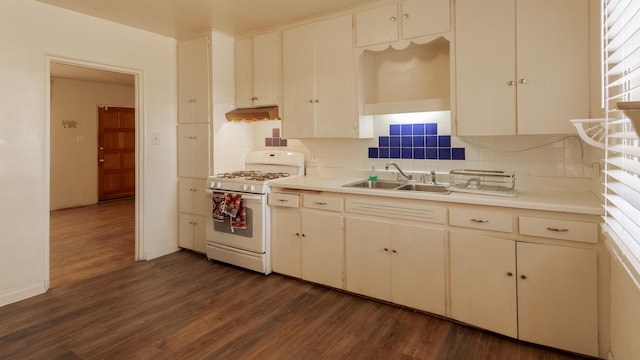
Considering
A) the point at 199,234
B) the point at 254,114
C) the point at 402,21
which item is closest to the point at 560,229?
the point at 402,21

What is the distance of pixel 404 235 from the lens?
8.78ft

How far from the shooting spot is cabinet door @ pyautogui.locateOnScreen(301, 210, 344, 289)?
9.94ft

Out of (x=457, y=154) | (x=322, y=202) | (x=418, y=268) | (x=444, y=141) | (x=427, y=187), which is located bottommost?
(x=418, y=268)

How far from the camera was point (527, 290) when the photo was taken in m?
2.22

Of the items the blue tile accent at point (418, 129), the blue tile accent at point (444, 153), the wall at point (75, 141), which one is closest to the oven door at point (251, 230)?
the blue tile accent at point (418, 129)

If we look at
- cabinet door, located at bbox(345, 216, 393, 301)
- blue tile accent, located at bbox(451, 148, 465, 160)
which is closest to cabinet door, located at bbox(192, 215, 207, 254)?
cabinet door, located at bbox(345, 216, 393, 301)

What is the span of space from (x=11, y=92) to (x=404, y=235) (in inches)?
130

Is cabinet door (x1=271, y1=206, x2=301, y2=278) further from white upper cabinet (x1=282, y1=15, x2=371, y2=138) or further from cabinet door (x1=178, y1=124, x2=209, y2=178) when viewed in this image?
cabinet door (x1=178, y1=124, x2=209, y2=178)

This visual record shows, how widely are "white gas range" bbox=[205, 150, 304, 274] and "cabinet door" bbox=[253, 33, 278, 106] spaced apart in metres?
0.62

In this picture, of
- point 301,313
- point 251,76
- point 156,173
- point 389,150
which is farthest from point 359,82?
point 156,173

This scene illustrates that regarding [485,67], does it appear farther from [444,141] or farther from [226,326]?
[226,326]

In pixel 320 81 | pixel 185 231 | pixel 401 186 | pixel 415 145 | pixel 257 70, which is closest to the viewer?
pixel 401 186

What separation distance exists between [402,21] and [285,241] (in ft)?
Result: 7.09

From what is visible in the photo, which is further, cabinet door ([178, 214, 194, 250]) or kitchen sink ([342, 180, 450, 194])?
cabinet door ([178, 214, 194, 250])
